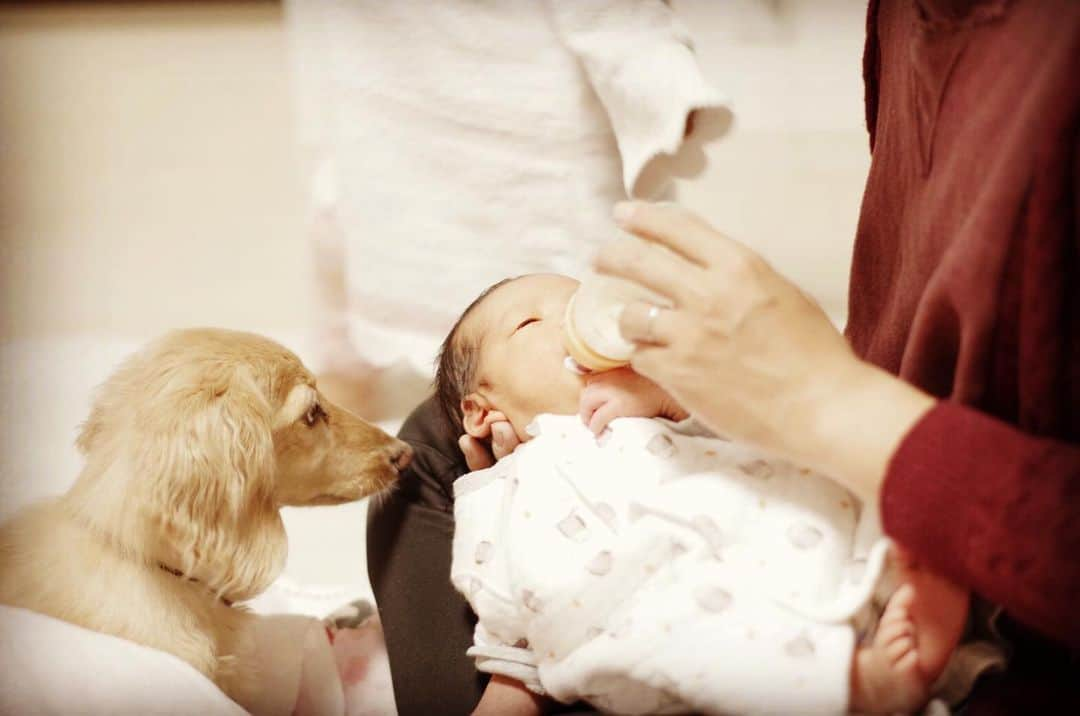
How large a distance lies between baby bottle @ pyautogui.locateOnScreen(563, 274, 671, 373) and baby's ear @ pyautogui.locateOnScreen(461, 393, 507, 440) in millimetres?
140

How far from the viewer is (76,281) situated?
224cm

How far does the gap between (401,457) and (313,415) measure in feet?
0.40

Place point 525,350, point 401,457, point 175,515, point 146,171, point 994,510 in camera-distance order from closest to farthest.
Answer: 1. point 994,510
2. point 175,515
3. point 525,350
4. point 401,457
5. point 146,171

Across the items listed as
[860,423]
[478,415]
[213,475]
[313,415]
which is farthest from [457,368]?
[860,423]

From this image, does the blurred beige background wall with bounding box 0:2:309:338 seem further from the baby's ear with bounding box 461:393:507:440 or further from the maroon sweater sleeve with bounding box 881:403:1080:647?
the maroon sweater sleeve with bounding box 881:403:1080:647

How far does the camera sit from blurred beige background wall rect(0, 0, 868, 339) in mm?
2184

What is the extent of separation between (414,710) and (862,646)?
0.49 m

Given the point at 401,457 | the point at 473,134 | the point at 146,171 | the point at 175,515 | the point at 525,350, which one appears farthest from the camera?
the point at 146,171

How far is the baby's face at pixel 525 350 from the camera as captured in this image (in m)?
1.02

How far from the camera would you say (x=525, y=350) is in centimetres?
103

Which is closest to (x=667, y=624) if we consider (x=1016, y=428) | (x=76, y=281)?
(x=1016, y=428)

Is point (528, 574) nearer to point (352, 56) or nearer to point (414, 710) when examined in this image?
point (414, 710)

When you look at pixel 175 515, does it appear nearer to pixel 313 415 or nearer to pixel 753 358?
pixel 313 415

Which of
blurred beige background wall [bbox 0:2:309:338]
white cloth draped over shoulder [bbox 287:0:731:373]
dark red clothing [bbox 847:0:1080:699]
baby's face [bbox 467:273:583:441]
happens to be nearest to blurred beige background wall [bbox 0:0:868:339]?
blurred beige background wall [bbox 0:2:309:338]
